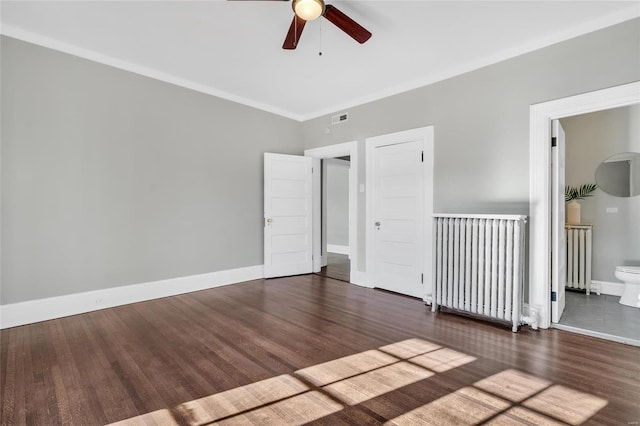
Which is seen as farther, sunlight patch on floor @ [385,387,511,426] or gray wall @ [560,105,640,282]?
gray wall @ [560,105,640,282]

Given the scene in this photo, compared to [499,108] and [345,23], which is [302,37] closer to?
[345,23]

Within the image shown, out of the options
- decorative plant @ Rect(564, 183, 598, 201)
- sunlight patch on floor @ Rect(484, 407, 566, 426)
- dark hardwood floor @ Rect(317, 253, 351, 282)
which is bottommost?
sunlight patch on floor @ Rect(484, 407, 566, 426)

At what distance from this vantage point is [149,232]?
Answer: 3.97m

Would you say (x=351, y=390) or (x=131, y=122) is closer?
(x=351, y=390)

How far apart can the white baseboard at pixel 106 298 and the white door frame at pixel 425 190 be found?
6.70ft

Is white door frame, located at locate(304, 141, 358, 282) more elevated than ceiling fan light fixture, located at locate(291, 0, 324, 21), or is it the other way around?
ceiling fan light fixture, located at locate(291, 0, 324, 21)

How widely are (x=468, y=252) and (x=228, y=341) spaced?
2.55 m

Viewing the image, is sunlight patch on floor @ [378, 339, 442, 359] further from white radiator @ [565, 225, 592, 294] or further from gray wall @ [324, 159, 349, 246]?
gray wall @ [324, 159, 349, 246]

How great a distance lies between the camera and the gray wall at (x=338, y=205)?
845 centimetres

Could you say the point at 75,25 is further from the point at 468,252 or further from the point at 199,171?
the point at 468,252

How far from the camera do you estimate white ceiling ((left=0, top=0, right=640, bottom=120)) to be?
8.69ft

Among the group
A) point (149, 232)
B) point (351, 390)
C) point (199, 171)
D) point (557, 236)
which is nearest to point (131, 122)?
point (199, 171)

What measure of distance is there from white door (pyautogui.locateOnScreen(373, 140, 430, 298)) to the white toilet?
2.31 meters

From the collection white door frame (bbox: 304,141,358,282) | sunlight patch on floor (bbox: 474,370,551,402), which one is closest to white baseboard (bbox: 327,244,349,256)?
white door frame (bbox: 304,141,358,282)
